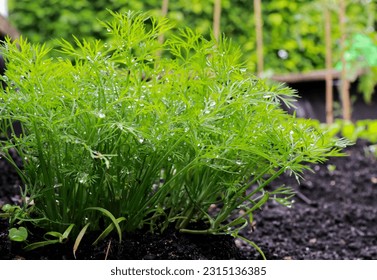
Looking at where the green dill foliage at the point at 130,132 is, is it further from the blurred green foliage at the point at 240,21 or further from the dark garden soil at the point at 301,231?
the blurred green foliage at the point at 240,21

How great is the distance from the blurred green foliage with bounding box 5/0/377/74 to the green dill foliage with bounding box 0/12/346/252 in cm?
350

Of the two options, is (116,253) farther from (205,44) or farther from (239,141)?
(205,44)

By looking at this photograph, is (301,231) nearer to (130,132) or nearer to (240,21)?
(130,132)

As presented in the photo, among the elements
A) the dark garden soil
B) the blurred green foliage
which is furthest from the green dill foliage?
the blurred green foliage

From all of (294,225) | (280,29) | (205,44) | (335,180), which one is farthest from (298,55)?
(205,44)

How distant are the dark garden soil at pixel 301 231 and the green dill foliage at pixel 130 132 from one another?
50mm

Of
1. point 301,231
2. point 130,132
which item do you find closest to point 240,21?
point 301,231

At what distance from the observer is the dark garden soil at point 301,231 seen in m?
1.19

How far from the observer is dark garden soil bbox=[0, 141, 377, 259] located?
3.91ft

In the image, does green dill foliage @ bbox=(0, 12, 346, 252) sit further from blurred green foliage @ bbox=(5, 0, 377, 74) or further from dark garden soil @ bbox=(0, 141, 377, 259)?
blurred green foliage @ bbox=(5, 0, 377, 74)

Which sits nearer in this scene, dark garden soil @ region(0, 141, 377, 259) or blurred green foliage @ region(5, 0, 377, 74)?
dark garden soil @ region(0, 141, 377, 259)

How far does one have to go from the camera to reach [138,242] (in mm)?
1216

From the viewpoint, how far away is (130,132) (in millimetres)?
1057
